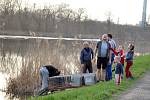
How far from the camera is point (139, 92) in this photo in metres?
14.4

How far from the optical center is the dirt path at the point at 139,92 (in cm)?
1319

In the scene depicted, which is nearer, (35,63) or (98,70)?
(98,70)

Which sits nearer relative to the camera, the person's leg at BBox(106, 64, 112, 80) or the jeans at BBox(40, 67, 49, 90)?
the jeans at BBox(40, 67, 49, 90)

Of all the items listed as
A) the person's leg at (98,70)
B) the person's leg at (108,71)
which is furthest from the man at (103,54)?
the person's leg at (108,71)

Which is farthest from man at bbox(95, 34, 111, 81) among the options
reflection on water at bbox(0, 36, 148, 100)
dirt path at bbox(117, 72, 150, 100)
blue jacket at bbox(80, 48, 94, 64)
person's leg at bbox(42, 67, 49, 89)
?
reflection on water at bbox(0, 36, 148, 100)

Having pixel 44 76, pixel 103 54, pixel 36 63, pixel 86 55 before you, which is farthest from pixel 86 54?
pixel 44 76

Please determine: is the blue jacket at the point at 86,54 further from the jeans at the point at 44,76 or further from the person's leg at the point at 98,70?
the jeans at the point at 44,76

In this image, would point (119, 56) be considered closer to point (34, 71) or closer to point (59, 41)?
point (34, 71)

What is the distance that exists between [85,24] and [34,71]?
6172 cm

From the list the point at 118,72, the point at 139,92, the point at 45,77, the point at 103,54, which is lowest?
the point at 139,92

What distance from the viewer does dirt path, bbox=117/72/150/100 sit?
519 inches

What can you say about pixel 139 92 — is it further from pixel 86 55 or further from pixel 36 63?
pixel 36 63

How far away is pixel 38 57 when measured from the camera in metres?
18.9

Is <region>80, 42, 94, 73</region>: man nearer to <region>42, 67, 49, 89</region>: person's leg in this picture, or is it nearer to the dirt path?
the dirt path
